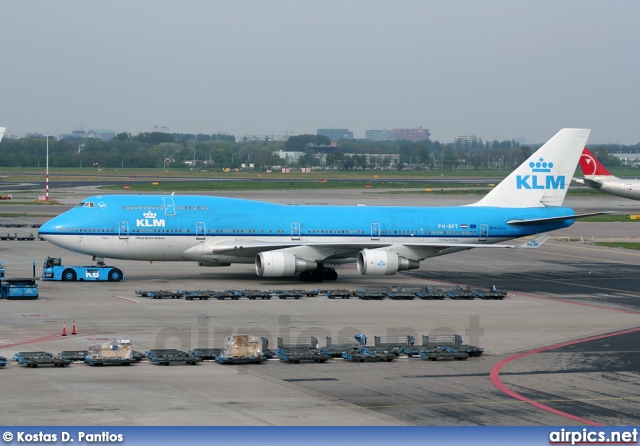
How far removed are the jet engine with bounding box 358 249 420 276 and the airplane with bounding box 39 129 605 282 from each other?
0.17 feet

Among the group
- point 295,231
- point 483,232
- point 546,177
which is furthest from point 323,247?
point 546,177

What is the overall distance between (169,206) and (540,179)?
73.1ft

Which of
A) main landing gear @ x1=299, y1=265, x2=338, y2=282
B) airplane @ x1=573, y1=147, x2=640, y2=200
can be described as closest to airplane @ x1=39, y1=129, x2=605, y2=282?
main landing gear @ x1=299, y1=265, x2=338, y2=282

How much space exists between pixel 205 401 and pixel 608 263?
46.0m

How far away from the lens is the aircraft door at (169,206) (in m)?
53.1

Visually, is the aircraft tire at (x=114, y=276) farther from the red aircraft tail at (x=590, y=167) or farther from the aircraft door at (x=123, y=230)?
the red aircraft tail at (x=590, y=167)

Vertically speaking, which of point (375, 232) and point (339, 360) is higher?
point (375, 232)

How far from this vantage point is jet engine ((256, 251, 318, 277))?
2050 inches

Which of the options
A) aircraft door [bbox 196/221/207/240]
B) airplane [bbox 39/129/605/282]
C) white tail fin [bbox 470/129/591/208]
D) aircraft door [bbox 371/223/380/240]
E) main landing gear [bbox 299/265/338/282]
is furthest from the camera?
white tail fin [bbox 470/129/591/208]

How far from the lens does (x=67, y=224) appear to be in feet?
171

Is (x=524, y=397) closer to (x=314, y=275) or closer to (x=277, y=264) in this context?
(x=277, y=264)

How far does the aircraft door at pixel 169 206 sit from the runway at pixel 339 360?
372 centimetres

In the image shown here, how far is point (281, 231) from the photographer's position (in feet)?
178

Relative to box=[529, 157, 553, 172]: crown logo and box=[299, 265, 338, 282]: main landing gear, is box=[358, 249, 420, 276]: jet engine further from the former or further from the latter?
box=[529, 157, 553, 172]: crown logo
